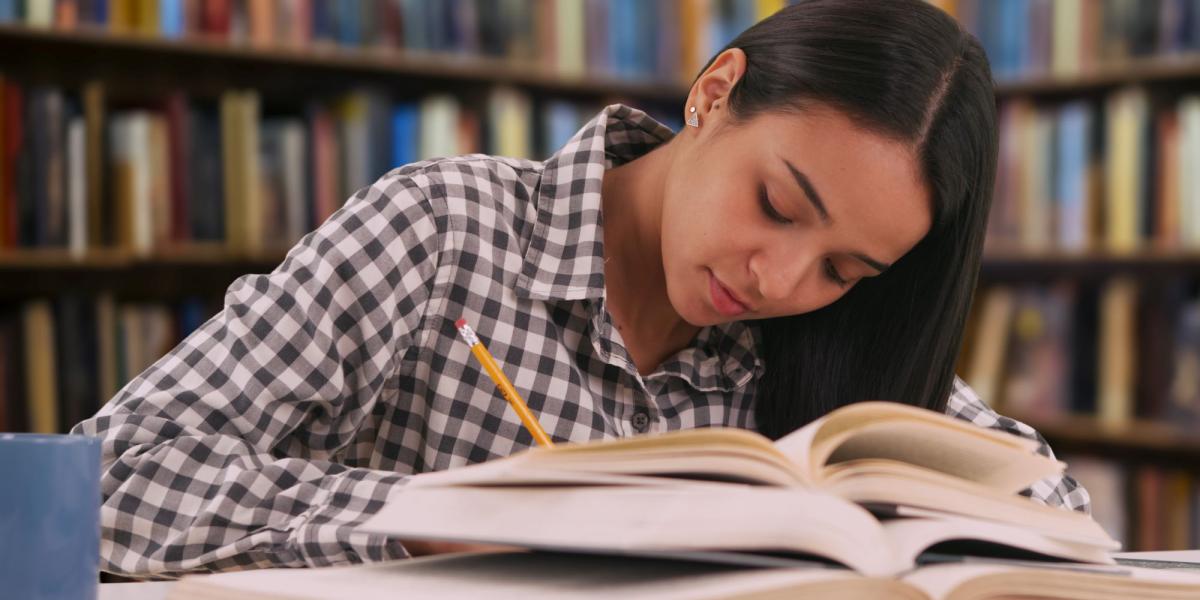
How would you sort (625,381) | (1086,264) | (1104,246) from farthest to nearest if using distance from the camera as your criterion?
(1086,264), (1104,246), (625,381)

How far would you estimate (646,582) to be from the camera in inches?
20.8

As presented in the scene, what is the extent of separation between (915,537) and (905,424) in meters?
0.05

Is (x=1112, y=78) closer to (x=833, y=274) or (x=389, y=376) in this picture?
(x=833, y=274)

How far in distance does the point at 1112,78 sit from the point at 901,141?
67.5 inches

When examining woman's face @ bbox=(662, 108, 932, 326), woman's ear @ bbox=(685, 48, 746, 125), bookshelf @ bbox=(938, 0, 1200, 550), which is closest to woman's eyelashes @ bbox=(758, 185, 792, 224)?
woman's face @ bbox=(662, 108, 932, 326)

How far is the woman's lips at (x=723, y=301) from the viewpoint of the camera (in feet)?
3.45

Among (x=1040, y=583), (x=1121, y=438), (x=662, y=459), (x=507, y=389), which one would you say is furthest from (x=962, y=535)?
(x=1121, y=438)

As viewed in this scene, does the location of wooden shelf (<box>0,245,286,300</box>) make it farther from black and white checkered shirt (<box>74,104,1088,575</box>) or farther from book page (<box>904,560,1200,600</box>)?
book page (<box>904,560,1200,600</box>)

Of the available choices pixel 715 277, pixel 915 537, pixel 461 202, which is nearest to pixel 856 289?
pixel 715 277

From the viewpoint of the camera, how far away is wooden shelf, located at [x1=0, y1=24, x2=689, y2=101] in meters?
2.21

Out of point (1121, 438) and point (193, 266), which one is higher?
point (193, 266)

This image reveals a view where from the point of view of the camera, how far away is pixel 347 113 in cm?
241

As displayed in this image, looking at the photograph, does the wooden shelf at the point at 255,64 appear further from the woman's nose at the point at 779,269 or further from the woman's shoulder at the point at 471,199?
the woman's nose at the point at 779,269

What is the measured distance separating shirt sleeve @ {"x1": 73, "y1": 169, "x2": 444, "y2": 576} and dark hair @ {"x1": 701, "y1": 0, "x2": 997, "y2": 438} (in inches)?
13.2
